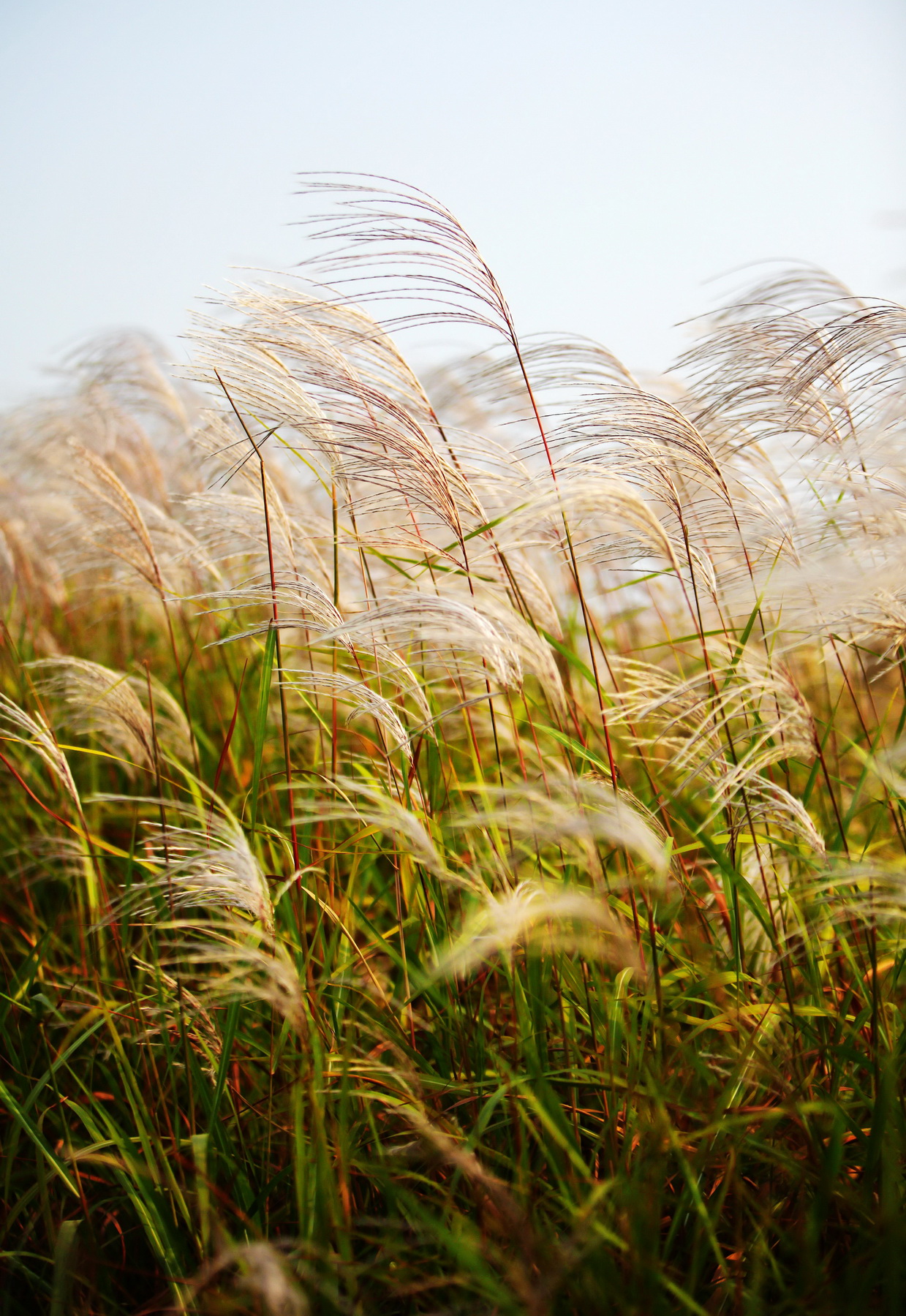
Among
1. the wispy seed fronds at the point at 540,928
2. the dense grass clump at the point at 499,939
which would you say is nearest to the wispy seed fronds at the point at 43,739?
the dense grass clump at the point at 499,939

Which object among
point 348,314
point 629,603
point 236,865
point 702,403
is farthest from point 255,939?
point 629,603

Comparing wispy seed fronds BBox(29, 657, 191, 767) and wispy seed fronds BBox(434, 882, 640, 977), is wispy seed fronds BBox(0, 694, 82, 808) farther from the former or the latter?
wispy seed fronds BBox(434, 882, 640, 977)

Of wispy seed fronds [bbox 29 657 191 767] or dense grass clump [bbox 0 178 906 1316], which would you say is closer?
dense grass clump [bbox 0 178 906 1316]

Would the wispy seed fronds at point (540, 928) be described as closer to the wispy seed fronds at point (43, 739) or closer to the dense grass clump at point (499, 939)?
the dense grass clump at point (499, 939)

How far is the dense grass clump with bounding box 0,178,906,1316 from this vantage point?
1043 mm

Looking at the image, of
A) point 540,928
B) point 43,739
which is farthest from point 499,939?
point 43,739

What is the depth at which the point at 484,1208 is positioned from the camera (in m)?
1.03

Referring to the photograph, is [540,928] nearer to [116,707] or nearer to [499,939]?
[499,939]

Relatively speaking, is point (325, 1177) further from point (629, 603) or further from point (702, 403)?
point (629, 603)

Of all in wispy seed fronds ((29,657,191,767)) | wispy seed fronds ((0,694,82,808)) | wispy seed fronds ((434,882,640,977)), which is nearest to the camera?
wispy seed fronds ((434,882,640,977))

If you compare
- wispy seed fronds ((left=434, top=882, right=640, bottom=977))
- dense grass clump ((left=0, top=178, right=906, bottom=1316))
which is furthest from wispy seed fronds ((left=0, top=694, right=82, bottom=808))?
wispy seed fronds ((left=434, top=882, right=640, bottom=977))

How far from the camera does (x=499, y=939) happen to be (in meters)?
0.96

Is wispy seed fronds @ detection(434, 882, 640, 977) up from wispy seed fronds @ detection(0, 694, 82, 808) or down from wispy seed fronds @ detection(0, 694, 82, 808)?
down

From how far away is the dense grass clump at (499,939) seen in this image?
3.42 feet
